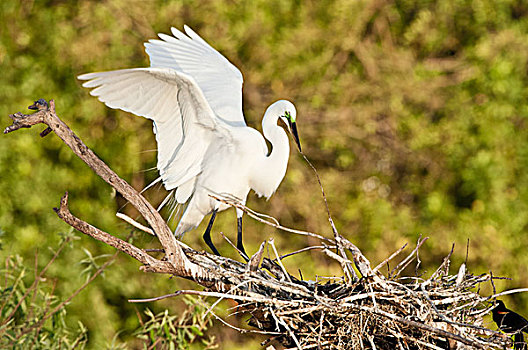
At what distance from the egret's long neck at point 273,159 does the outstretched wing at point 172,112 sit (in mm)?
144

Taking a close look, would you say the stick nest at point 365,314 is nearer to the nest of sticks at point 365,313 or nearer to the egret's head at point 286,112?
the nest of sticks at point 365,313

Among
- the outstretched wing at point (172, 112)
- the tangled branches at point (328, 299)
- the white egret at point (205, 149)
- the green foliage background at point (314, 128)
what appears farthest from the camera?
the green foliage background at point (314, 128)

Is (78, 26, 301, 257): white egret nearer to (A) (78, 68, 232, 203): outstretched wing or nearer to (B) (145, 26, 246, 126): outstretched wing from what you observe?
(A) (78, 68, 232, 203): outstretched wing

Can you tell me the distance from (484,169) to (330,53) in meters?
1.47

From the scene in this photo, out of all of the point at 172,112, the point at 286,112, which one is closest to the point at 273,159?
the point at 286,112

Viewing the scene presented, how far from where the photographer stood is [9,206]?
5.24 metres

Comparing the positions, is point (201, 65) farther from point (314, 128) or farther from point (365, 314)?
point (314, 128)

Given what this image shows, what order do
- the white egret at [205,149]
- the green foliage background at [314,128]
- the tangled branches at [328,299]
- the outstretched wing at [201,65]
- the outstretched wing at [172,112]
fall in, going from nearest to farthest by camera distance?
the tangled branches at [328,299] → the outstretched wing at [172,112] → the white egret at [205,149] → the outstretched wing at [201,65] → the green foliage background at [314,128]

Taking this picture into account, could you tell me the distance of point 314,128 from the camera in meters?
5.39

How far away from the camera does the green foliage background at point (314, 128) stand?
5.11 meters

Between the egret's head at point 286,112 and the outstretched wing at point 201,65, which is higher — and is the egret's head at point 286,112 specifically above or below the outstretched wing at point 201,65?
above

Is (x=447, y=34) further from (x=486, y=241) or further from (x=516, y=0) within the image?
(x=486, y=241)

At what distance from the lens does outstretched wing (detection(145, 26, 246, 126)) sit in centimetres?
279

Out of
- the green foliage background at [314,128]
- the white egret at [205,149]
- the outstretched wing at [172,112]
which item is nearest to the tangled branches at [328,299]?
the outstretched wing at [172,112]
